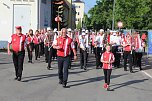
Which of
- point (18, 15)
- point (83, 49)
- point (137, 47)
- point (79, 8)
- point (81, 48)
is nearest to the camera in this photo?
point (83, 49)

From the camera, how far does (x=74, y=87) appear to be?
41.5 ft

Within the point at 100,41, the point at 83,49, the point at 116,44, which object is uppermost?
the point at 100,41

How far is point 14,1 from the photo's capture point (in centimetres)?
3441

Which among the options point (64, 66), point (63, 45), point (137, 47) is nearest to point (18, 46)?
point (63, 45)

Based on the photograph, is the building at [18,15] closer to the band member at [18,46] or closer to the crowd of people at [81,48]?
the crowd of people at [81,48]

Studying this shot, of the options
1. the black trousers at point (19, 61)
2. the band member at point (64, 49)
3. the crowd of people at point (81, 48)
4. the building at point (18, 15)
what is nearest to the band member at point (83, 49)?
the crowd of people at point (81, 48)

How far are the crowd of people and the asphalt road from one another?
50cm

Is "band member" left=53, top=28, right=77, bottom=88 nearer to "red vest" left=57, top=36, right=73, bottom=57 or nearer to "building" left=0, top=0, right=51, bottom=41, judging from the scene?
"red vest" left=57, top=36, right=73, bottom=57

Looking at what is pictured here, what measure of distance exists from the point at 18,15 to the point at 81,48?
16697 mm

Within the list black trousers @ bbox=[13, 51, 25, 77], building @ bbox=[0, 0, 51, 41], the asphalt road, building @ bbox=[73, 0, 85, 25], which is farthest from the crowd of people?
building @ bbox=[73, 0, 85, 25]

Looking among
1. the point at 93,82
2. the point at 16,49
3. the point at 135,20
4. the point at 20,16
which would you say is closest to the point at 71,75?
the point at 93,82

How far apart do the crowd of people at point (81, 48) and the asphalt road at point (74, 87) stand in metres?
0.50

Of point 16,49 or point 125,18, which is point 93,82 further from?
point 125,18

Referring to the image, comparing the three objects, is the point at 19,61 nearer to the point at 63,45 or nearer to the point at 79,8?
the point at 63,45
